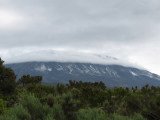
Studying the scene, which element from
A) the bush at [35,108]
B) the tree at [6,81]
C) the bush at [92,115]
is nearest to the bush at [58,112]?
the bush at [35,108]

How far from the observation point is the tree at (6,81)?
2181 centimetres

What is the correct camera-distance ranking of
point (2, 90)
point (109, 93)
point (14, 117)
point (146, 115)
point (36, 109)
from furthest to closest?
1. point (2, 90)
2. point (109, 93)
3. point (146, 115)
4. point (36, 109)
5. point (14, 117)

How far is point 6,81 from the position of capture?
2194 centimetres

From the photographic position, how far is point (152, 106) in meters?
7.77

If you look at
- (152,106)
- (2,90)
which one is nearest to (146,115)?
(152,106)

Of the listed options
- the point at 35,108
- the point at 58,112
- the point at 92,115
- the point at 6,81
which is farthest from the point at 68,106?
the point at 6,81

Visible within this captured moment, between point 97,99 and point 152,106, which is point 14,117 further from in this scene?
point 97,99

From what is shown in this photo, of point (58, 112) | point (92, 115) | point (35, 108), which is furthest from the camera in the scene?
point (35, 108)

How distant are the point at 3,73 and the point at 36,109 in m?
17.2

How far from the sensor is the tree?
71.6ft

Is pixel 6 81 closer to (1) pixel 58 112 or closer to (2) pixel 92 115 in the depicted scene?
(1) pixel 58 112

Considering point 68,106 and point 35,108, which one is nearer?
point 35,108

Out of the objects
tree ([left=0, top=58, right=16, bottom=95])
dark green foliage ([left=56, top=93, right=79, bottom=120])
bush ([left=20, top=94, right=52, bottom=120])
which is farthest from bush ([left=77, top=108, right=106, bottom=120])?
tree ([left=0, top=58, right=16, bottom=95])

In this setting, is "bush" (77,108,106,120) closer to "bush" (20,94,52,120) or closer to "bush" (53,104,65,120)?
"bush" (53,104,65,120)
